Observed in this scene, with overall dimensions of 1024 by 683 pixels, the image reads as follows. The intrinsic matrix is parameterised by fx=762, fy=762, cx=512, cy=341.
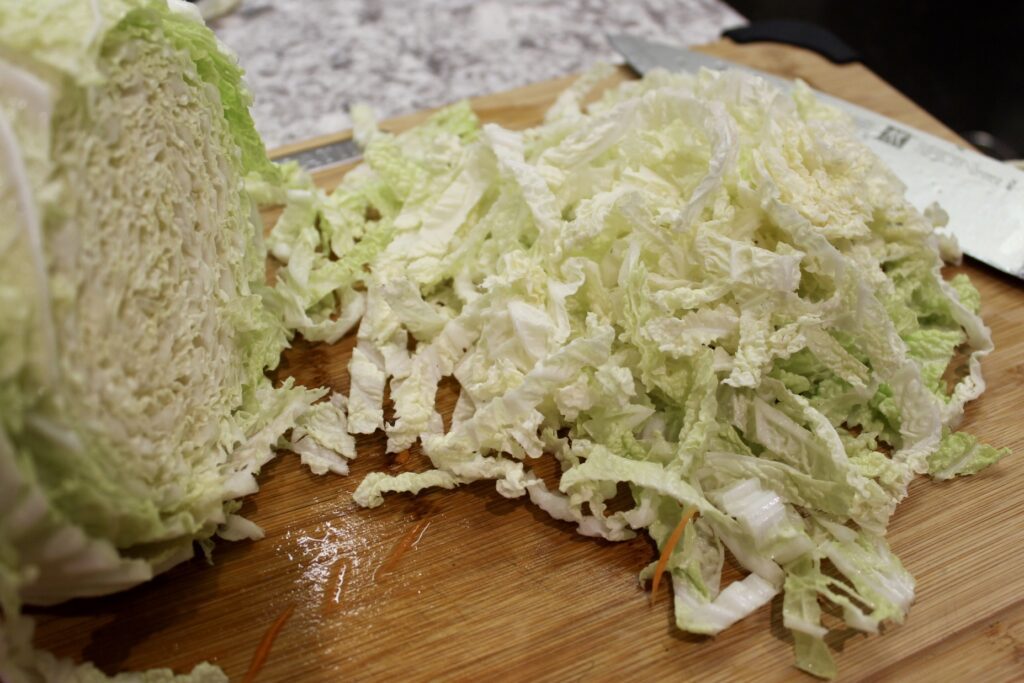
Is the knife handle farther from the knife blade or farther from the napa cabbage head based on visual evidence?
the napa cabbage head

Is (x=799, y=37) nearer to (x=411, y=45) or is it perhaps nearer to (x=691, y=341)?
(x=411, y=45)

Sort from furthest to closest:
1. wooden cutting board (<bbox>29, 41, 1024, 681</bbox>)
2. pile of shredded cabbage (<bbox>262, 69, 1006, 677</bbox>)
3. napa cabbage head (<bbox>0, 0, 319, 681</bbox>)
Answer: pile of shredded cabbage (<bbox>262, 69, 1006, 677</bbox>) → wooden cutting board (<bbox>29, 41, 1024, 681</bbox>) → napa cabbage head (<bbox>0, 0, 319, 681</bbox>)

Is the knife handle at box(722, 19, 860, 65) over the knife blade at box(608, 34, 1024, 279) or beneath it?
over

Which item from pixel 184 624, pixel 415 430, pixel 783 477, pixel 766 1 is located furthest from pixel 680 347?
pixel 766 1

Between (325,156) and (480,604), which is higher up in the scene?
(325,156)

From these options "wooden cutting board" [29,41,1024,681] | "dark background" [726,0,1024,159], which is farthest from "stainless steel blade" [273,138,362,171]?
"dark background" [726,0,1024,159]

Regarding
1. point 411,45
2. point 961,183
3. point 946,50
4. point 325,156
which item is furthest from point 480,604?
point 946,50
